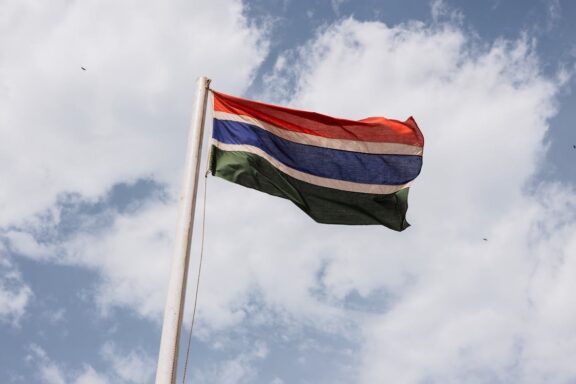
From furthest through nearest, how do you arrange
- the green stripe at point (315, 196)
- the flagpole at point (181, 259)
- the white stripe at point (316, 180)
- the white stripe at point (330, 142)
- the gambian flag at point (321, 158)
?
1. the white stripe at point (330, 142)
2. the gambian flag at point (321, 158)
3. the white stripe at point (316, 180)
4. the green stripe at point (315, 196)
5. the flagpole at point (181, 259)

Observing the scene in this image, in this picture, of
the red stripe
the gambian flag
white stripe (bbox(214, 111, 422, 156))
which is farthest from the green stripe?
the red stripe

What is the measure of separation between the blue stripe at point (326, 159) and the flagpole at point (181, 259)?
1.07 meters

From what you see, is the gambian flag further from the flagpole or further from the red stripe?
the flagpole

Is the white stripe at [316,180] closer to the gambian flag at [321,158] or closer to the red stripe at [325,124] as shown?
the gambian flag at [321,158]

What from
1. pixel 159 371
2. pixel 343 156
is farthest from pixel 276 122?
pixel 159 371

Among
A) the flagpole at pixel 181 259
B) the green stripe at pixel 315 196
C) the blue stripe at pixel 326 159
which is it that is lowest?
the flagpole at pixel 181 259

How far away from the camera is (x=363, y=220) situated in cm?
1278

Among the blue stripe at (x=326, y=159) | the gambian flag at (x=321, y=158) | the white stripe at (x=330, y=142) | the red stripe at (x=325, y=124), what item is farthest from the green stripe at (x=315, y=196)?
the red stripe at (x=325, y=124)

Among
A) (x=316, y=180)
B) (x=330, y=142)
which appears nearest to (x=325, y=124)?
(x=330, y=142)

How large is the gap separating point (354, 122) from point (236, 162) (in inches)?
130

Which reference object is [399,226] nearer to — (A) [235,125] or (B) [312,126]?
(B) [312,126]

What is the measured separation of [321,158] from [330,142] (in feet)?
1.42

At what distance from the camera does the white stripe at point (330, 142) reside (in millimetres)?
11148

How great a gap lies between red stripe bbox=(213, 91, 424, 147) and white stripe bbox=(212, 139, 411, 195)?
70cm
